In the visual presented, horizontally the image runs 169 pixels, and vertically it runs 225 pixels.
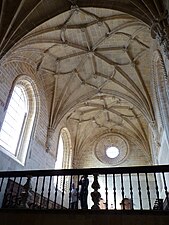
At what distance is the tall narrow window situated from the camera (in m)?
9.00

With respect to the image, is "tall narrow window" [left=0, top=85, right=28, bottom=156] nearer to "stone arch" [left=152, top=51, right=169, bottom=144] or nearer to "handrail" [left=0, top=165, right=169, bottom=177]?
"handrail" [left=0, top=165, right=169, bottom=177]

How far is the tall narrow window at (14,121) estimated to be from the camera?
9000 mm

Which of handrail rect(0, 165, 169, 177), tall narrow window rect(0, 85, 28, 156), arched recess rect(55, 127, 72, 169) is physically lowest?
handrail rect(0, 165, 169, 177)

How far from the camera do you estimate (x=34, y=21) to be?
9164 mm

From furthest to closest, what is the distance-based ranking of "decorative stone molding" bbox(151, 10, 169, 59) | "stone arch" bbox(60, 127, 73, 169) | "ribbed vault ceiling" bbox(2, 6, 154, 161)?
"stone arch" bbox(60, 127, 73, 169) → "ribbed vault ceiling" bbox(2, 6, 154, 161) → "decorative stone molding" bbox(151, 10, 169, 59)

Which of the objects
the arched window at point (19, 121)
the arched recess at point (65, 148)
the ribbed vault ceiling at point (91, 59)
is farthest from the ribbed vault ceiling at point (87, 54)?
the arched window at point (19, 121)

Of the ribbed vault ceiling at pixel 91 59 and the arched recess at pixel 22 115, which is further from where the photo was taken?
the ribbed vault ceiling at pixel 91 59

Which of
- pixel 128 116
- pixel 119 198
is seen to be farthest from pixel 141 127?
pixel 119 198

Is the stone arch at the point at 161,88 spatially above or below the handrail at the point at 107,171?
above

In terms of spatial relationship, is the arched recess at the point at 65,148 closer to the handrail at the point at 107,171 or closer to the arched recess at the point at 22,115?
the arched recess at the point at 22,115

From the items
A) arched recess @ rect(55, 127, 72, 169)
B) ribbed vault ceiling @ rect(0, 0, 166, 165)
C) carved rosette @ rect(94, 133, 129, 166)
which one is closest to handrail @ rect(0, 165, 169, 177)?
ribbed vault ceiling @ rect(0, 0, 166, 165)

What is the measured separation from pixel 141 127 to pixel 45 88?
7.61 metres

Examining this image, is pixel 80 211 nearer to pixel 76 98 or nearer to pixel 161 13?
pixel 161 13

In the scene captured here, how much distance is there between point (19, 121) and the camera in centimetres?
1016
